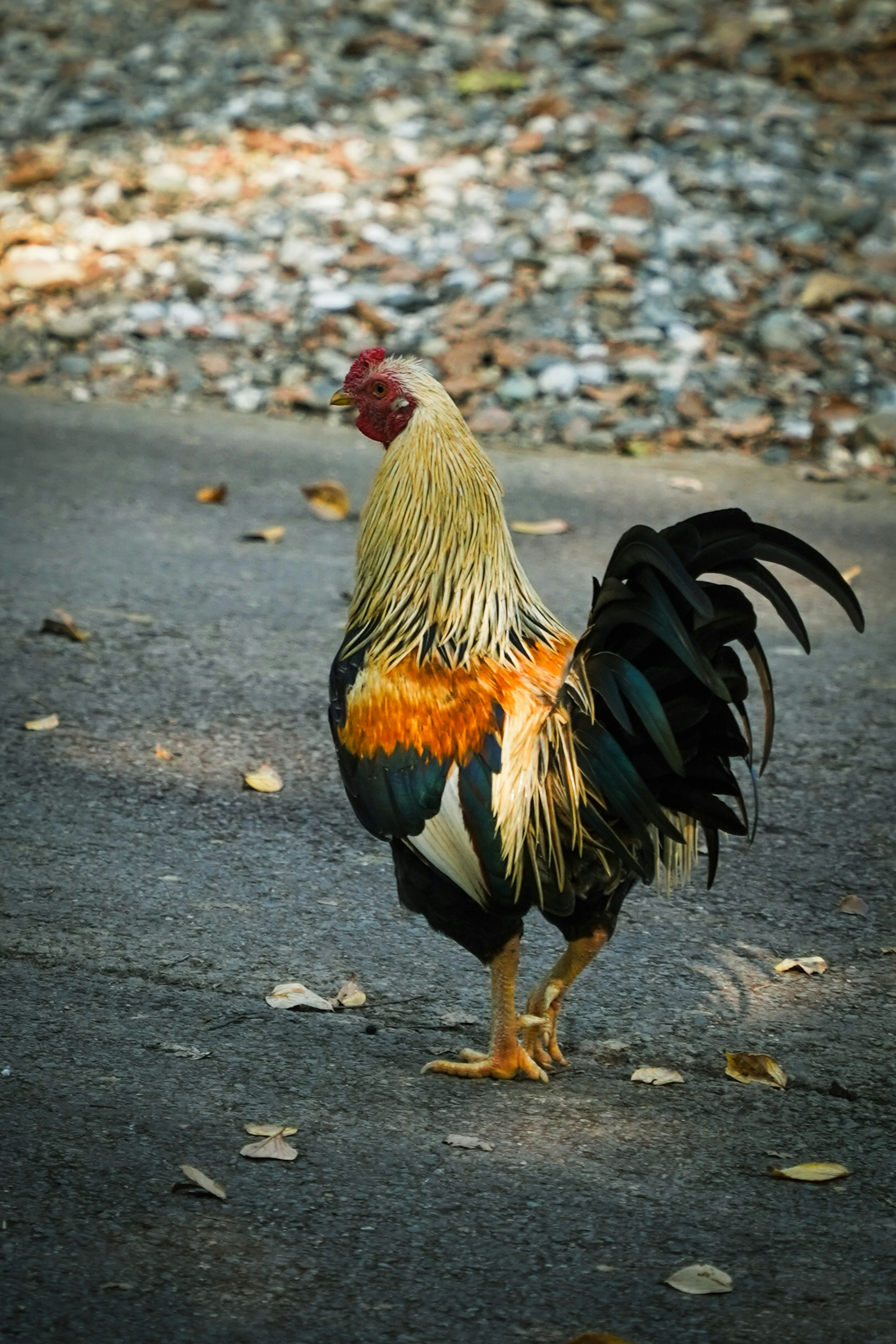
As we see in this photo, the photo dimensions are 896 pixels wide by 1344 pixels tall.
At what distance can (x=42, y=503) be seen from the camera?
742cm

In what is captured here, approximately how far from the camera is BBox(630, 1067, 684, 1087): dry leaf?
3.53 meters

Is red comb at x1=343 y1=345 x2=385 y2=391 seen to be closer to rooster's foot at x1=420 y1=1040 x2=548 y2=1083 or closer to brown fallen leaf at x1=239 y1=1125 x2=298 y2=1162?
rooster's foot at x1=420 y1=1040 x2=548 y2=1083

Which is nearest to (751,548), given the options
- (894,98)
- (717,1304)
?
(717,1304)

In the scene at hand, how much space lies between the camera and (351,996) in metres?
3.81

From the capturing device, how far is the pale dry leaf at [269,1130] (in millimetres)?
3221

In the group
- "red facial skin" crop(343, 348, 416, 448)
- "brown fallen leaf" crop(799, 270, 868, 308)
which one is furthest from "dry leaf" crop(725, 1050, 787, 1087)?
"brown fallen leaf" crop(799, 270, 868, 308)

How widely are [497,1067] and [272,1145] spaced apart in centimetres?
60

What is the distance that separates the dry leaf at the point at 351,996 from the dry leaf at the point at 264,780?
1.17 m

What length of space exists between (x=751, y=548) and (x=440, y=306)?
21.6 ft

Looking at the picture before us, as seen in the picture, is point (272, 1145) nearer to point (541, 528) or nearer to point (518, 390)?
point (541, 528)

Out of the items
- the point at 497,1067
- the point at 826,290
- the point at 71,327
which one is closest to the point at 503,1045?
the point at 497,1067

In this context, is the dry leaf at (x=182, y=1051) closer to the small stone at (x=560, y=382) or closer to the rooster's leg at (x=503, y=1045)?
the rooster's leg at (x=503, y=1045)

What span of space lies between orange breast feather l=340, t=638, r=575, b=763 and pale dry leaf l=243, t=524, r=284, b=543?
12.3 feet

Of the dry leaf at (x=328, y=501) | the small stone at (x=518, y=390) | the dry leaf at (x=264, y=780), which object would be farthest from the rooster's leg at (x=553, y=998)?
the small stone at (x=518, y=390)
